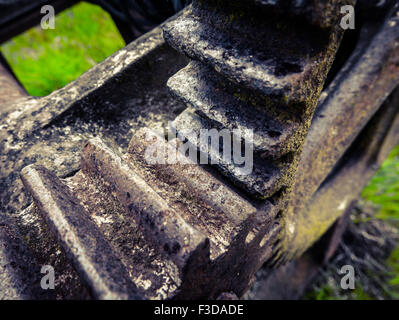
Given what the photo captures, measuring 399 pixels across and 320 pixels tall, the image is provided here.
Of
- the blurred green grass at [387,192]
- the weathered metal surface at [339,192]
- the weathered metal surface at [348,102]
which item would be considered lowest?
the blurred green grass at [387,192]

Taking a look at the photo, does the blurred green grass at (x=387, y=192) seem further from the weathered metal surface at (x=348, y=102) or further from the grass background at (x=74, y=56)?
the weathered metal surface at (x=348, y=102)

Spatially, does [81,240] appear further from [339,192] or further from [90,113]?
[339,192]

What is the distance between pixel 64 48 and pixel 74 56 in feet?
0.79

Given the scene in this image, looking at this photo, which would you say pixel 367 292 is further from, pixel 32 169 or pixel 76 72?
pixel 76 72

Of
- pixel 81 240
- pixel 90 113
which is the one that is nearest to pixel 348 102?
pixel 90 113

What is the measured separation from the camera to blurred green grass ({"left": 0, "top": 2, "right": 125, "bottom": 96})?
307 centimetres

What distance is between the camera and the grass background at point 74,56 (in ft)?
9.12

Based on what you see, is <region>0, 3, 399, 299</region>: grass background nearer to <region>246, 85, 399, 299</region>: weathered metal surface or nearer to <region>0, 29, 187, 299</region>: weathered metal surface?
<region>246, 85, 399, 299</region>: weathered metal surface

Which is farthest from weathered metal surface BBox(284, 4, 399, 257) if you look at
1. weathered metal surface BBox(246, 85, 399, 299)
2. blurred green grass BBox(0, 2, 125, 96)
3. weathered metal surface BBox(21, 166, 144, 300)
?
blurred green grass BBox(0, 2, 125, 96)

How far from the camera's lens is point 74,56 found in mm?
3287

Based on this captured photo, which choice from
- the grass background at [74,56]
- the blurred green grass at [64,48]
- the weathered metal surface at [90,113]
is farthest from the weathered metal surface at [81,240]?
the blurred green grass at [64,48]

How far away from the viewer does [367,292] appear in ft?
7.72
